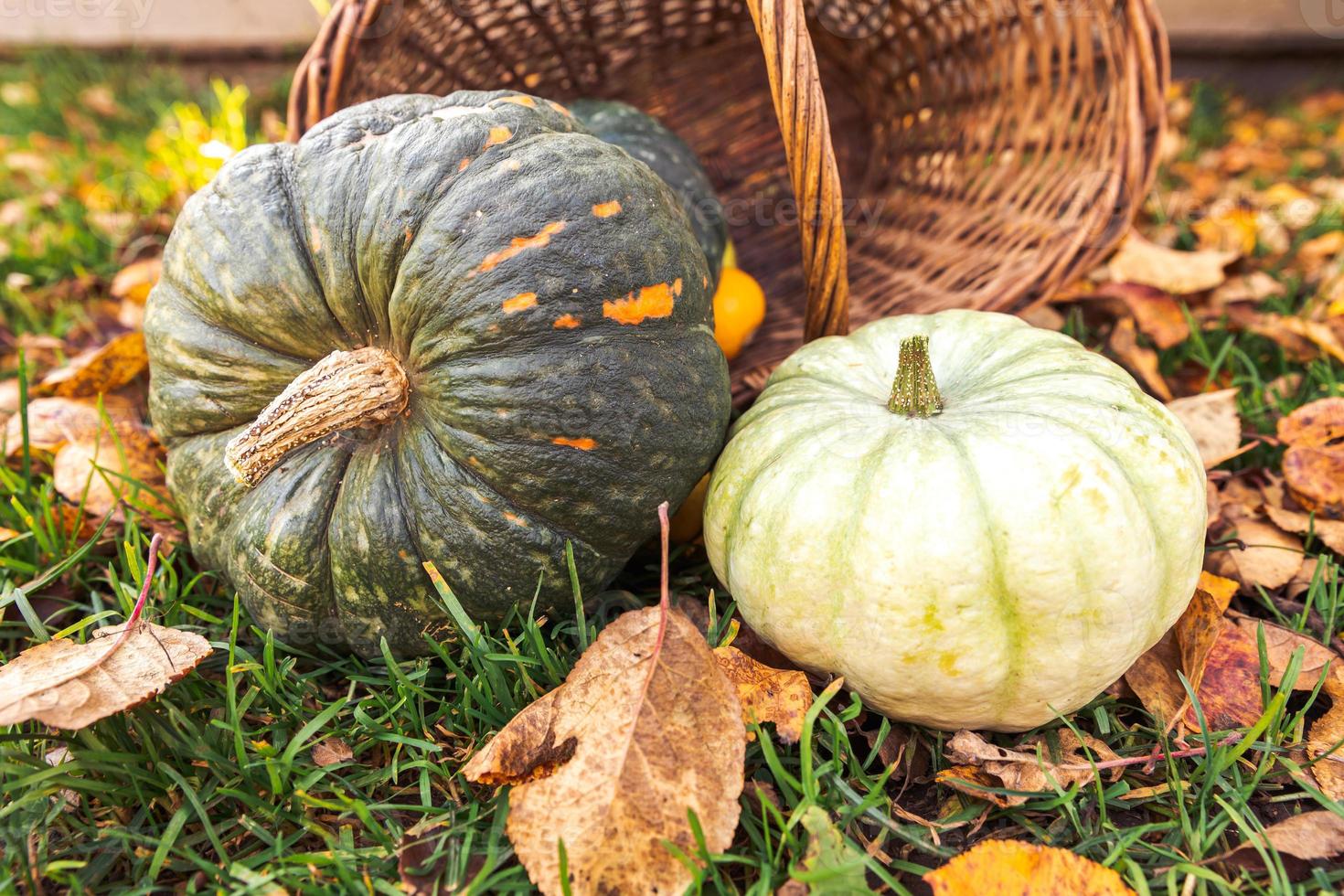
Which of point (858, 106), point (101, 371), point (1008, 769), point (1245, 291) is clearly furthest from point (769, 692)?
point (858, 106)

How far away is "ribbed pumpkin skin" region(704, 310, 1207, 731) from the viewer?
1.32 meters

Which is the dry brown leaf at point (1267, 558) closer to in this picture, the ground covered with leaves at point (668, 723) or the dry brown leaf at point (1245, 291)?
the ground covered with leaves at point (668, 723)

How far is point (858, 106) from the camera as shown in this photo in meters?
3.15

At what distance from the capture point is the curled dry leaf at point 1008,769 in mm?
1384

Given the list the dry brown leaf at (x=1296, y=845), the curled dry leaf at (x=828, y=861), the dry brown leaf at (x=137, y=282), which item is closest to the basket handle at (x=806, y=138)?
the curled dry leaf at (x=828, y=861)

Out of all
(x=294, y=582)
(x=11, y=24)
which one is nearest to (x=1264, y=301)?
(x=294, y=582)

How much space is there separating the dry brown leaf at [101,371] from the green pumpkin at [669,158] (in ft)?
4.32

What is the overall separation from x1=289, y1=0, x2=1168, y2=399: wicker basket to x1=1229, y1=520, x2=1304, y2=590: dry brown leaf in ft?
2.26

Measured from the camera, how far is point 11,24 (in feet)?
16.6

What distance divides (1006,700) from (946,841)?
0.23 meters

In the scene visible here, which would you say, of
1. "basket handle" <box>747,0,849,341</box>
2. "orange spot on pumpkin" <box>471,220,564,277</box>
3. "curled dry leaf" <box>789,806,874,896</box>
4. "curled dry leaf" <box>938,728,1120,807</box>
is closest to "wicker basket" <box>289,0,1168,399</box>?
"basket handle" <box>747,0,849,341</box>

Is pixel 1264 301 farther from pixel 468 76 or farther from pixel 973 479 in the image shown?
pixel 468 76

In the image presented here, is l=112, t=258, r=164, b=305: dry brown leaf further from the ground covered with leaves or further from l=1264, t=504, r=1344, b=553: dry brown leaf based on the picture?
l=1264, t=504, r=1344, b=553: dry brown leaf

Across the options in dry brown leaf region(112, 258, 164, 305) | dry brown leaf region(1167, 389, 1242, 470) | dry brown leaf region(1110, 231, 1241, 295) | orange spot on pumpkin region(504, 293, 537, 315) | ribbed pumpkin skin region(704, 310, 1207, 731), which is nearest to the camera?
ribbed pumpkin skin region(704, 310, 1207, 731)
